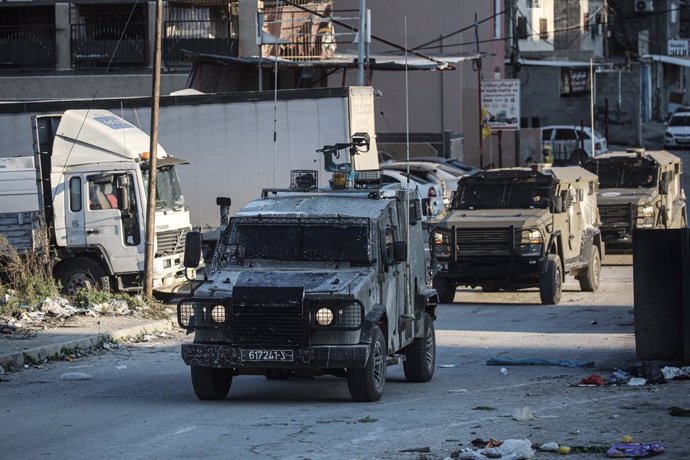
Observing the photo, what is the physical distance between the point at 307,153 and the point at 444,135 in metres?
21.1

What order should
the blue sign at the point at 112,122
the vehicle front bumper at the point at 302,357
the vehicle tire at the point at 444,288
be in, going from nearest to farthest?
the vehicle front bumper at the point at 302,357
the vehicle tire at the point at 444,288
the blue sign at the point at 112,122

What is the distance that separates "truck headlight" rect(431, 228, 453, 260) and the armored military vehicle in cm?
815

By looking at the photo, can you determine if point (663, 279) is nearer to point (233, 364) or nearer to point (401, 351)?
point (401, 351)

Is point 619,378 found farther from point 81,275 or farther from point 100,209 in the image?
point 81,275

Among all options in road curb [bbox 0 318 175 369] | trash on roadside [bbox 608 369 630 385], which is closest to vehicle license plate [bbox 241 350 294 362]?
trash on roadside [bbox 608 369 630 385]

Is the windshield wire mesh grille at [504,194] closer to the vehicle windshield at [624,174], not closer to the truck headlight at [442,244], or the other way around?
the truck headlight at [442,244]

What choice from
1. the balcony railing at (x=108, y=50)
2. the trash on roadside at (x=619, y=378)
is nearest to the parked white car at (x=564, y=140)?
the balcony railing at (x=108, y=50)

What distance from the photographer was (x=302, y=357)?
12.0m

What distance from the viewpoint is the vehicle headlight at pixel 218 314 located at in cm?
1230

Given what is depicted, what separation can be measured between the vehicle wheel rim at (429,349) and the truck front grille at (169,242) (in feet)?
31.4

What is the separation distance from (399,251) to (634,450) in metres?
4.00

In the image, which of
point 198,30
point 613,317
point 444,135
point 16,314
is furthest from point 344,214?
point 444,135

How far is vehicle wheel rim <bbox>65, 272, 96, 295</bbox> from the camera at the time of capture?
23734 mm

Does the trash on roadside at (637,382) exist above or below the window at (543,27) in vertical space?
below
